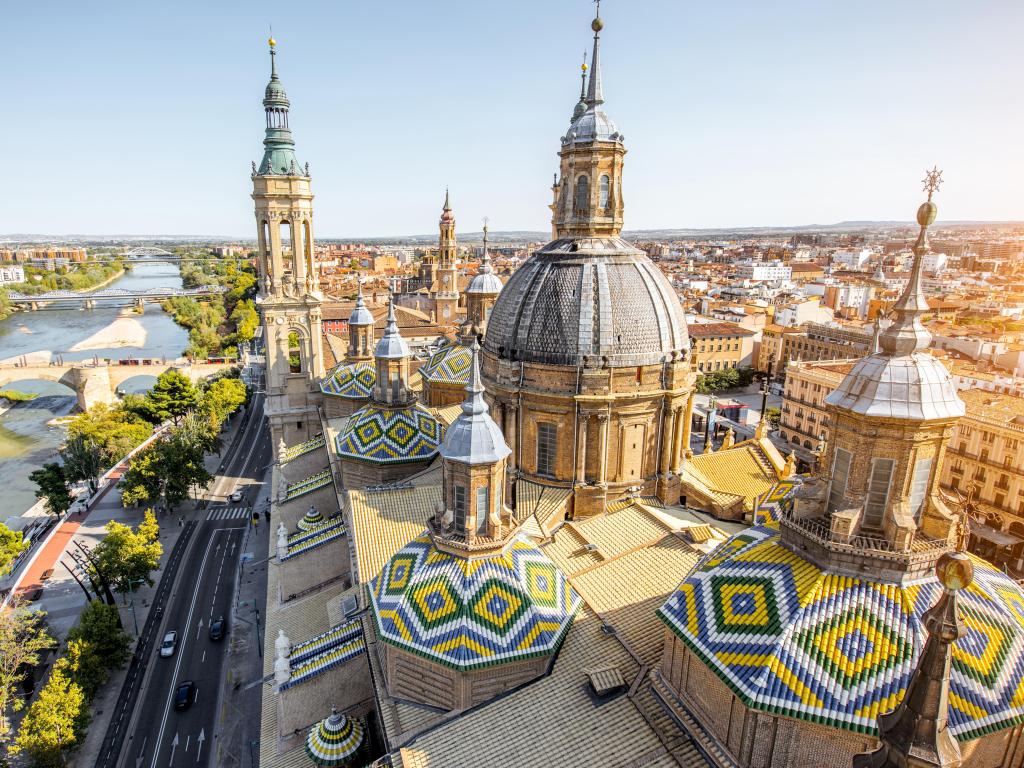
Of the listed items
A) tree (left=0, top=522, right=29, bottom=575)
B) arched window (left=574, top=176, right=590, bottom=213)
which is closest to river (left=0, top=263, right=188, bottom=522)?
tree (left=0, top=522, right=29, bottom=575)

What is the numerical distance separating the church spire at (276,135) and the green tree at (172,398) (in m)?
28.7

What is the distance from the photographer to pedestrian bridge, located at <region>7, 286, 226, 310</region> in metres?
142

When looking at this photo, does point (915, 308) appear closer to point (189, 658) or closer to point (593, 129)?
point (593, 129)

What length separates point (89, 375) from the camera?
72.9 metres

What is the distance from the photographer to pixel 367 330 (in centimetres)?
3878

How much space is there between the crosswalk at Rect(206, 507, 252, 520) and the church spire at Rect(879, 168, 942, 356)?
42349 millimetres

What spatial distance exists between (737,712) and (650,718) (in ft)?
7.47

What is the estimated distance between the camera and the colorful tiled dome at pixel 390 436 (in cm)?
2806

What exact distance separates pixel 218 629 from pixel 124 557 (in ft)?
20.7

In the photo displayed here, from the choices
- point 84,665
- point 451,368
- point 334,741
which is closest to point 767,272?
point 451,368

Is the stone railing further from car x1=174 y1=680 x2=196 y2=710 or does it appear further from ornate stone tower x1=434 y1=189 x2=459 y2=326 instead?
ornate stone tower x1=434 y1=189 x2=459 y2=326

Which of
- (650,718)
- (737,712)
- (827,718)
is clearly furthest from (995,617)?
(650,718)

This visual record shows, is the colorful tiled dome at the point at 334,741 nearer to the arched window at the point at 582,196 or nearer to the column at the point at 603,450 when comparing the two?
the column at the point at 603,450

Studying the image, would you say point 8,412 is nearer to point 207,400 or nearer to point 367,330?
point 207,400
